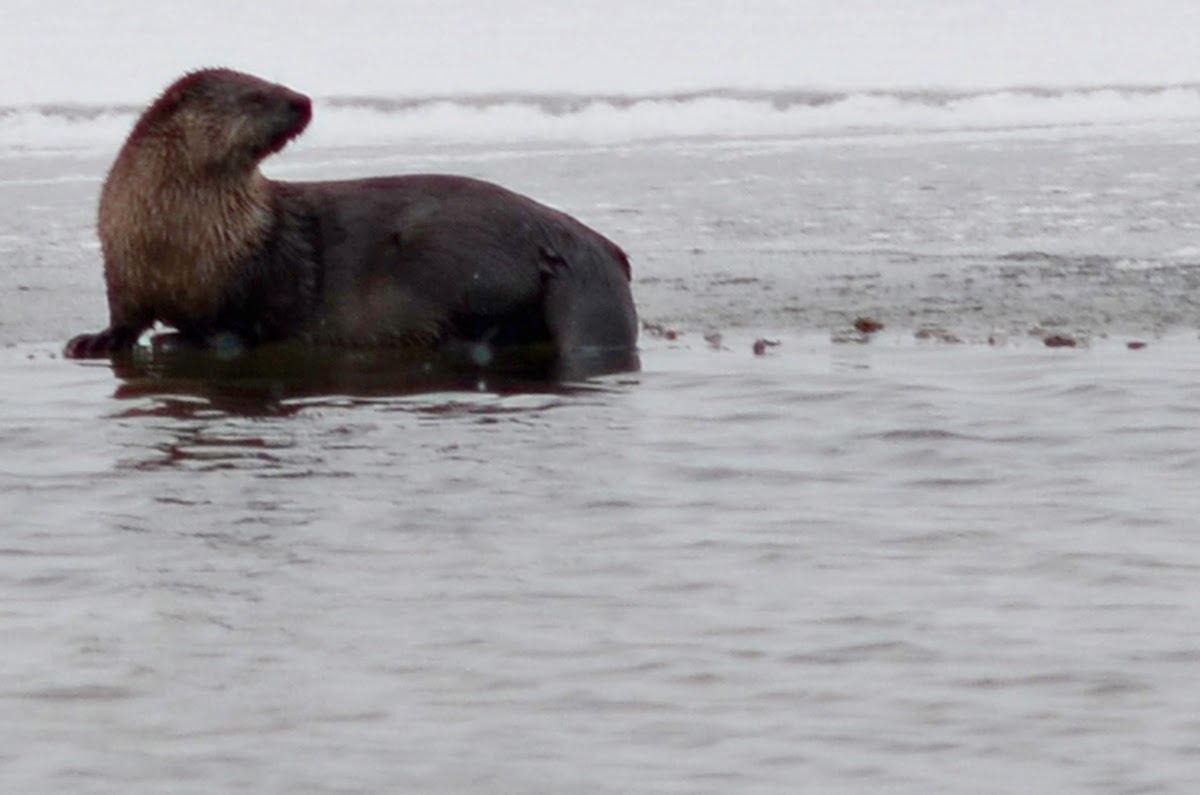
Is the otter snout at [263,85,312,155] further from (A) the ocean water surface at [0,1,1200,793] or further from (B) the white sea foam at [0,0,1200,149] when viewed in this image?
(B) the white sea foam at [0,0,1200,149]

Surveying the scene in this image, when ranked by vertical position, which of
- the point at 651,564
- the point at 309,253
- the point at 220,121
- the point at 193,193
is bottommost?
the point at 651,564

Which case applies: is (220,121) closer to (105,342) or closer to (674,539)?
(105,342)

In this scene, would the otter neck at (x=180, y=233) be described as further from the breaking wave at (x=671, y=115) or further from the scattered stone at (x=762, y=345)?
the breaking wave at (x=671, y=115)

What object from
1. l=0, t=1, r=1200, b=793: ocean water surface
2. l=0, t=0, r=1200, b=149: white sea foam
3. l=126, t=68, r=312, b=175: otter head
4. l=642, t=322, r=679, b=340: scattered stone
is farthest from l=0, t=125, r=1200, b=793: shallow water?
l=0, t=0, r=1200, b=149: white sea foam

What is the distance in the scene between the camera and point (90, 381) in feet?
21.0

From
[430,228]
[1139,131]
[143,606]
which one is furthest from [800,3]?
[143,606]

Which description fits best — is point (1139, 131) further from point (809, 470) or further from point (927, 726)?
point (927, 726)

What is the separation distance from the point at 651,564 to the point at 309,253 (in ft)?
9.61

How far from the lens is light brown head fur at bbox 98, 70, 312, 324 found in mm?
6902

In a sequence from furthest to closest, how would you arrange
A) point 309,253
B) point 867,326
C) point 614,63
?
point 614,63 < point 867,326 < point 309,253

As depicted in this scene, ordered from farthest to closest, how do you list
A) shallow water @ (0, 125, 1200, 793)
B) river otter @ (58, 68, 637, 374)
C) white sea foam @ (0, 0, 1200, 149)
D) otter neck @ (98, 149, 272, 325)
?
1. white sea foam @ (0, 0, 1200, 149)
2. otter neck @ (98, 149, 272, 325)
3. river otter @ (58, 68, 637, 374)
4. shallow water @ (0, 125, 1200, 793)

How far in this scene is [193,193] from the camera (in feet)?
22.9

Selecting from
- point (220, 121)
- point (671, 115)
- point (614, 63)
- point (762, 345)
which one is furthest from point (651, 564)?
point (614, 63)

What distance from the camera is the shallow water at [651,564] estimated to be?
3.18 m
